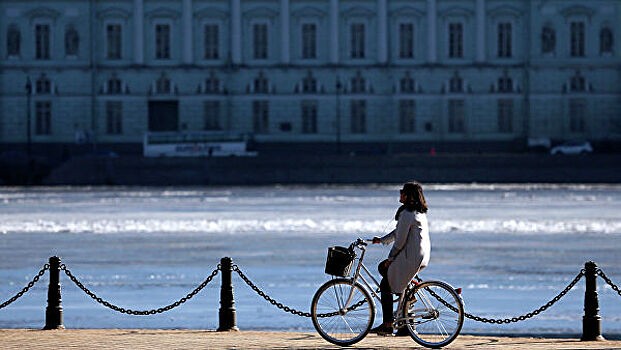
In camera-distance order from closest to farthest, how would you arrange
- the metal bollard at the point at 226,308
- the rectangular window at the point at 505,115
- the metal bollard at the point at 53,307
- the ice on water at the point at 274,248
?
the metal bollard at the point at 226,308 → the metal bollard at the point at 53,307 → the ice on water at the point at 274,248 → the rectangular window at the point at 505,115

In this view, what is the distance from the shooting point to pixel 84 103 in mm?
83875

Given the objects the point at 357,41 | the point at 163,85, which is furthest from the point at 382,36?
the point at 163,85

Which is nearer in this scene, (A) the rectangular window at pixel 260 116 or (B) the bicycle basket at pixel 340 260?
(B) the bicycle basket at pixel 340 260

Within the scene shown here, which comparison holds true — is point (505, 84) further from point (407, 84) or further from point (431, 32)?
point (407, 84)

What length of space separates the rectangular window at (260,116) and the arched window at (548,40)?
18513mm

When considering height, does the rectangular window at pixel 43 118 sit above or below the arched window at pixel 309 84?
below

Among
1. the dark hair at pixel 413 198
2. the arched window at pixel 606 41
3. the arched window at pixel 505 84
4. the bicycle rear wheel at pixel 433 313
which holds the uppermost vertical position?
the arched window at pixel 606 41

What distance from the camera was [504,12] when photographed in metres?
83.9

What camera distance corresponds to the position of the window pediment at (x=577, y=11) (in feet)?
276

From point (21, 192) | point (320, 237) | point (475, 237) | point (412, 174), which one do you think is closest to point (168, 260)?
point (320, 237)

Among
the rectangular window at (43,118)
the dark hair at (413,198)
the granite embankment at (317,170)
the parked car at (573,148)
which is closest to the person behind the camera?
the dark hair at (413,198)

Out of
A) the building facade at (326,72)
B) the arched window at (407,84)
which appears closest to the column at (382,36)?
the building facade at (326,72)

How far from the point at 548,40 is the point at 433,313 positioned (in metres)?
72.7

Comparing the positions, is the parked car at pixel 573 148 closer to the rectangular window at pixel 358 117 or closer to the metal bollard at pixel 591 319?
the rectangular window at pixel 358 117
